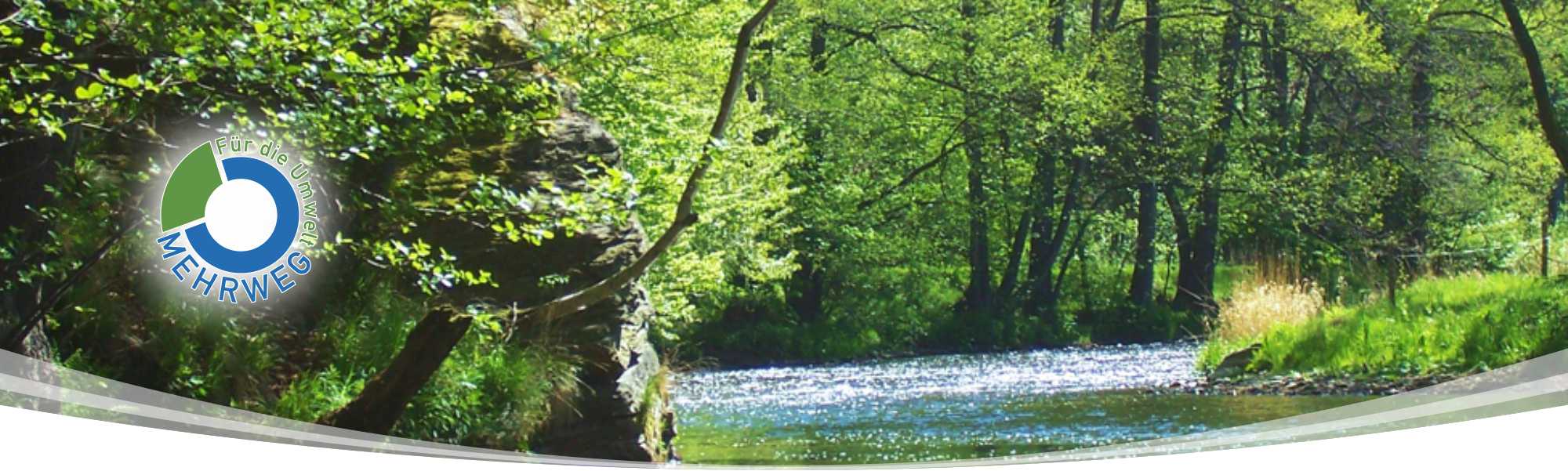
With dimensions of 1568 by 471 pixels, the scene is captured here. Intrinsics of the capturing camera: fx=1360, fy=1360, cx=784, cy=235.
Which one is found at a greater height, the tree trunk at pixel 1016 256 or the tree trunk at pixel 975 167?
the tree trunk at pixel 975 167

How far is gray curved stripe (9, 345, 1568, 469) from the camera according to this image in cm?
296

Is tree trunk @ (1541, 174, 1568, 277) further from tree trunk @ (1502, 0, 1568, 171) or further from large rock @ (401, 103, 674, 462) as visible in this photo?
large rock @ (401, 103, 674, 462)

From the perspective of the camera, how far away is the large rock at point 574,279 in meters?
4.61

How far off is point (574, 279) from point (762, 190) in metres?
8.20

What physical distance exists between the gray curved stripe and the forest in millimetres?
200

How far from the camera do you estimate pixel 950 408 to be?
866 centimetres

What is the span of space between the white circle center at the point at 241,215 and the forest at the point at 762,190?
0.60ft

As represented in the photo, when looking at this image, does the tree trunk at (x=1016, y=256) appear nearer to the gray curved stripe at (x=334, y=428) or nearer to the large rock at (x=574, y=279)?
the large rock at (x=574, y=279)

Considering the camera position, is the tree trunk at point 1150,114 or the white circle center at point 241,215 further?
the tree trunk at point 1150,114

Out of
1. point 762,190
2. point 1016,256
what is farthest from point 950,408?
point 1016,256

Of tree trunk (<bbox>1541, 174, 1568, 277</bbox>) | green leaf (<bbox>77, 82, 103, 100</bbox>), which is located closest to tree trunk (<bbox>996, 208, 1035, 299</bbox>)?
tree trunk (<bbox>1541, 174, 1568, 277</bbox>)

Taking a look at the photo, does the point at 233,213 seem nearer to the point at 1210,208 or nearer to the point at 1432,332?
the point at 1432,332

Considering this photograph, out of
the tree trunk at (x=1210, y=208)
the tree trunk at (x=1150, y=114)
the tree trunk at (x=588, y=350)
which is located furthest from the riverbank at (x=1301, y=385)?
the tree trunk at (x=1150, y=114)

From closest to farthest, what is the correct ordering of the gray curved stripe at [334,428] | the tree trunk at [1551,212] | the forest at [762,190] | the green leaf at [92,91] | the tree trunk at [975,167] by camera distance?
the green leaf at [92,91]
the gray curved stripe at [334,428]
the forest at [762,190]
the tree trunk at [1551,212]
the tree trunk at [975,167]
